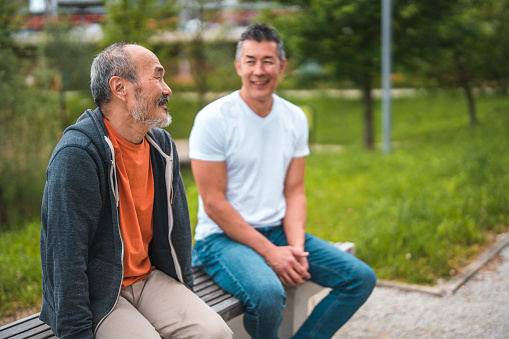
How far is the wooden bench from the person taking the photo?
91.2 inches

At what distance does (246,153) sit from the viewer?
10.2ft

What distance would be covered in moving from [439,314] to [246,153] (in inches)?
74.1

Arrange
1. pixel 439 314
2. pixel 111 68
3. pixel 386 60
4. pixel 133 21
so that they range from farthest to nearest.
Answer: pixel 133 21
pixel 386 60
pixel 439 314
pixel 111 68

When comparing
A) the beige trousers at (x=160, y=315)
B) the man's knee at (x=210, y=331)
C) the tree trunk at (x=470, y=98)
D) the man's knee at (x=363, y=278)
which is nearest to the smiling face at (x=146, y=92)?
the beige trousers at (x=160, y=315)

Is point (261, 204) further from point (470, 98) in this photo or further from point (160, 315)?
point (470, 98)

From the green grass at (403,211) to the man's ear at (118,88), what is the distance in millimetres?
2083

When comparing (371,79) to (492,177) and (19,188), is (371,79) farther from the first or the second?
(19,188)

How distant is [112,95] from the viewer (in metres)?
2.28

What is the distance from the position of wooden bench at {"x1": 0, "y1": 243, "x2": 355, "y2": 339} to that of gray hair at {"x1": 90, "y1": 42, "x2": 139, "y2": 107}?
3.33ft

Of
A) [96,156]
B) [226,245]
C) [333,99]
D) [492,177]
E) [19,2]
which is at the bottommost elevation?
[333,99]

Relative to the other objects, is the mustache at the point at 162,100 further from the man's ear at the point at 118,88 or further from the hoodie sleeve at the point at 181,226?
the hoodie sleeve at the point at 181,226

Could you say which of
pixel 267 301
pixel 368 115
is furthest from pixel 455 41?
pixel 267 301

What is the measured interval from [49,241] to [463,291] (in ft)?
10.6

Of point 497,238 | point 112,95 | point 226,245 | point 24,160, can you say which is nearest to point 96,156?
point 112,95
